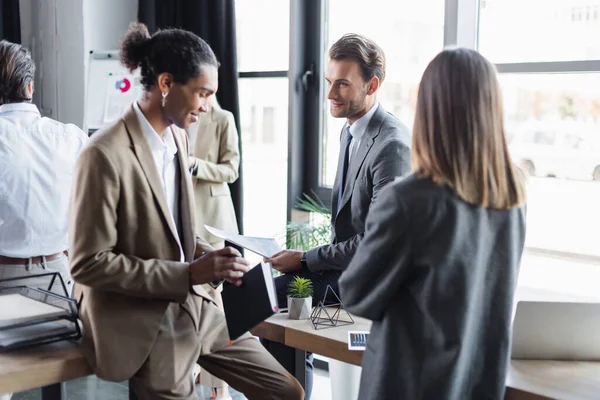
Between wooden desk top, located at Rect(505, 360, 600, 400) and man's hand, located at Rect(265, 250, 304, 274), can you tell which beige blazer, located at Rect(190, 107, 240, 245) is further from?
wooden desk top, located at Rect(505, 360, 600, 400)

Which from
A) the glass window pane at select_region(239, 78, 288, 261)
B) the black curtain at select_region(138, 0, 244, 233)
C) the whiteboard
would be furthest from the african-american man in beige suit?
the whiteboard

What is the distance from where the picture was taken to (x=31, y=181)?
274cm

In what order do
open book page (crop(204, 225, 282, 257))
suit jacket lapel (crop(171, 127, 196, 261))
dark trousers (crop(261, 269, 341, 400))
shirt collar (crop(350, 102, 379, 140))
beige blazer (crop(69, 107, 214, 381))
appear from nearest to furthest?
beige blazer (crop(69, 107, 214, 381)) → suit jacket lapel (crop(171, 127, 196, 261)) → open book page (crop(204, 225, 282, 257)) → dark trousers (crop(261, 269, 341, 400)) → shirt collar (crop(350, 102, 379, 140))

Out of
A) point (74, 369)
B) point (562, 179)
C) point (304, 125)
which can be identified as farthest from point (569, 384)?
point (304, 125)

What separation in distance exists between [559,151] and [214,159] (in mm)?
1866

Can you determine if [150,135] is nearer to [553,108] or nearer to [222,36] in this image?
[553,108]

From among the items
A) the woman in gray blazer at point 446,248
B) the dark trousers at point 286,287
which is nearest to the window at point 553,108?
the dark trousers at point 286,287

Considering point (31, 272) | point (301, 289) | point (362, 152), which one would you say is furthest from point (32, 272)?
point (362, 152)

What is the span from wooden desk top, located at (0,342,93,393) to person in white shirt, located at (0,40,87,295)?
28.5 inches

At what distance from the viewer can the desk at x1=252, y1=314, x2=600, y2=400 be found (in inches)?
72.3

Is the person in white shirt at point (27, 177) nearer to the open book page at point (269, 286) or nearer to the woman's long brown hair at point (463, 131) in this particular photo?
the open book page at point (269, 286)

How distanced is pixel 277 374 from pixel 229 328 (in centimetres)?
27

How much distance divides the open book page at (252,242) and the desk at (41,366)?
1.83ft

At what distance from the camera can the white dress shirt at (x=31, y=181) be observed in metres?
2.71
